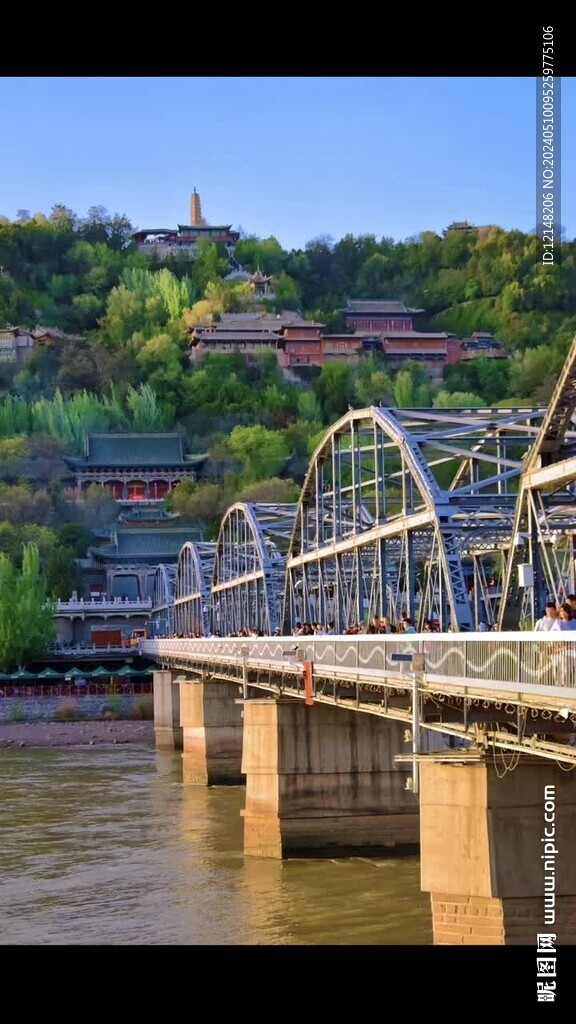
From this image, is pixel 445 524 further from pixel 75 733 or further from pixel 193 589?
pixel 193 589

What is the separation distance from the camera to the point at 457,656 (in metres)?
23.2

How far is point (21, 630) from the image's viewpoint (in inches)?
3949

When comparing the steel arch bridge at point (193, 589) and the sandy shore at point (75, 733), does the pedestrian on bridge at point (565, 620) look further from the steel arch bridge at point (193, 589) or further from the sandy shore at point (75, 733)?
the steel arch bridge at point (193, 589)

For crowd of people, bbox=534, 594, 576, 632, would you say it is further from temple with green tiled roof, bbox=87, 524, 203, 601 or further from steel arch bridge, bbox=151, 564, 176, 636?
temple with green tiled roof, bbox=87, 524, 203, 601

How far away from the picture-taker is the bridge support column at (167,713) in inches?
3107

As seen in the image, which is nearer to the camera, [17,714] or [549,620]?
[549,620]

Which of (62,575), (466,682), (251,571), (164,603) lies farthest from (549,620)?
(62,575)

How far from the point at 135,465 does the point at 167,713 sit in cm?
6967

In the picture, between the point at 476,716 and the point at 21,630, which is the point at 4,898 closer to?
the point at 476,716

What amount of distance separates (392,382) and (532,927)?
157 m

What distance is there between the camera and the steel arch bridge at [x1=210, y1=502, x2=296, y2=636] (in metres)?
65.2

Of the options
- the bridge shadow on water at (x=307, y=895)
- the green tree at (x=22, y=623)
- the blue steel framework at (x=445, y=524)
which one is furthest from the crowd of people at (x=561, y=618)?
the green tree at (x=22, y=623)

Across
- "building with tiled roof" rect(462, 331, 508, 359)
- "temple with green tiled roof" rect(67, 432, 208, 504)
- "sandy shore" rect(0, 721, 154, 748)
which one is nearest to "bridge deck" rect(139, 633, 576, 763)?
"sandy shore" rect(0, 721, 154, 748)

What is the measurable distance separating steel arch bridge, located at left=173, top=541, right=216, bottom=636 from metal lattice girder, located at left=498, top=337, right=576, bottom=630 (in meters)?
61.4
